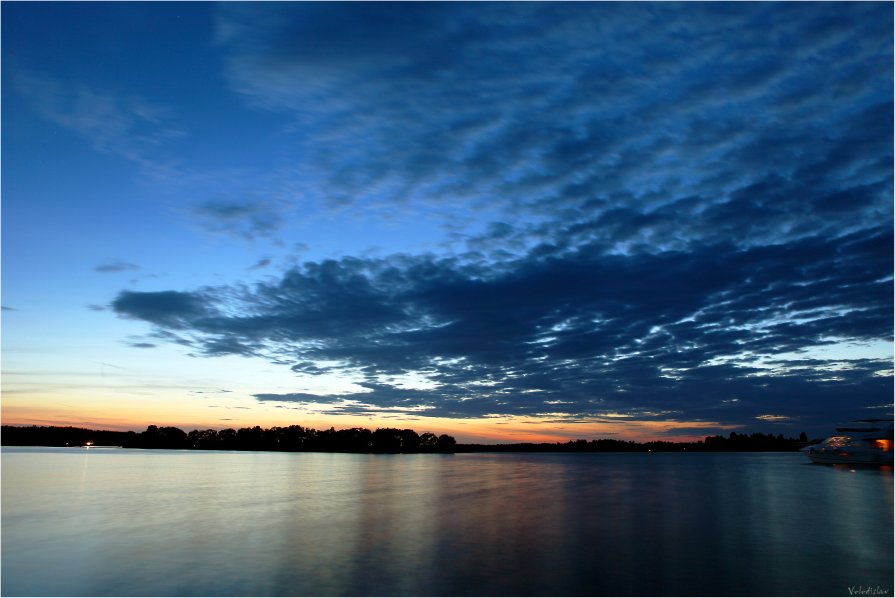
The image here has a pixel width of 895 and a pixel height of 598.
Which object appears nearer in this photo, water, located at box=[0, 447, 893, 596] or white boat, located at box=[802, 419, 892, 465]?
water, located at box=[0, 447, 893, 596]

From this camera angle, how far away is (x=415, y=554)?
97.9 ft

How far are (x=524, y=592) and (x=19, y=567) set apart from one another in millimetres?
23816

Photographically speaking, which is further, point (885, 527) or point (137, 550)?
point (885, 527)

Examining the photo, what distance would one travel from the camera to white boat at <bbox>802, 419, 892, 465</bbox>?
4776 inches

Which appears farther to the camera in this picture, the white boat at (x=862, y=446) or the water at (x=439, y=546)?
the white boat at (x=862, y=446)

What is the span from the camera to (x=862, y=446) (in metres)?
123

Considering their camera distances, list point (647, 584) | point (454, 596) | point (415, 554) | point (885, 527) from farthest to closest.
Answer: point (885, 527)
point (415, 554)
point (647, 584)
point (454, 596)

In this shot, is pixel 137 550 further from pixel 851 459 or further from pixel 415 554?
pixel 851 459

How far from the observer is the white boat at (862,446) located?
121 meters

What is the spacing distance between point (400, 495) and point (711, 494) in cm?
3592

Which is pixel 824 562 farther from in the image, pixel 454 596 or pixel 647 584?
pixel 454 596

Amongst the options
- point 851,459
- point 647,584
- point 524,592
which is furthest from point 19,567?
point 851,459

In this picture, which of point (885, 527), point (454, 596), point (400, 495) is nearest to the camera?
point (454, 596)

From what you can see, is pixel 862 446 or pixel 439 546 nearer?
pixel 439 546
